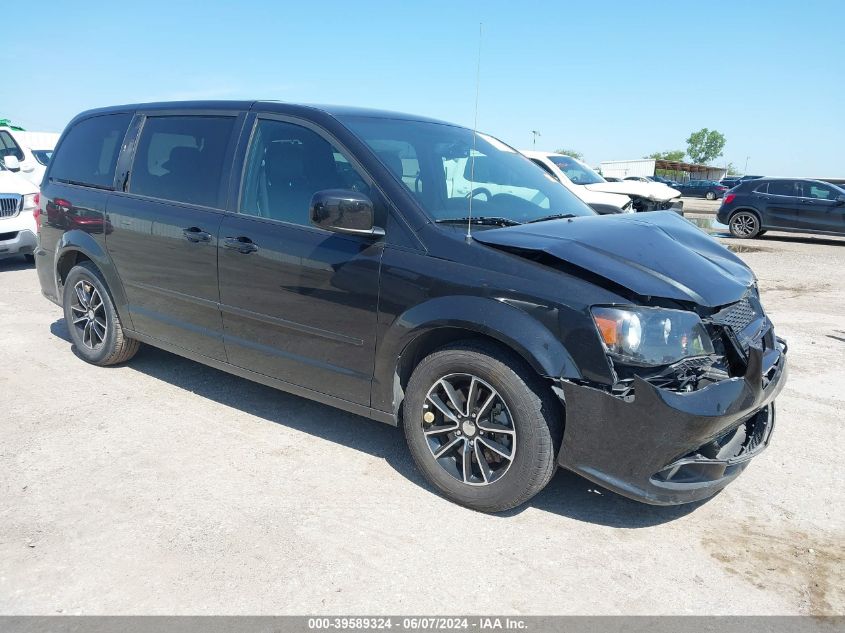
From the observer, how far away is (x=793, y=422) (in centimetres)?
451

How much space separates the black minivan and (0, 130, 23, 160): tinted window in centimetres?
1006

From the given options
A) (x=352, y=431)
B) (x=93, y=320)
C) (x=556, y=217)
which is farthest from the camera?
(x=93, y=320)

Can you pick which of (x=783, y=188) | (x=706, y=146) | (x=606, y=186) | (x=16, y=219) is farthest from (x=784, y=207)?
(x=706, y=146)

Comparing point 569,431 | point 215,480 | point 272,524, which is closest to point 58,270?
point 215,480

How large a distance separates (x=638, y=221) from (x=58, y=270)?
4.39 meters

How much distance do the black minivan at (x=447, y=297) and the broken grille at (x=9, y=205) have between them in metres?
5.71

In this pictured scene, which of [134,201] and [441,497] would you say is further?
[134,201]

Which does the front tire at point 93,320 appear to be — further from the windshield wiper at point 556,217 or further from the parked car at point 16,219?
the parked car at point 16,219

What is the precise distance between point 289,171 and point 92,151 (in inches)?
85.6

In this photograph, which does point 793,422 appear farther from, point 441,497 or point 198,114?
point 198,114

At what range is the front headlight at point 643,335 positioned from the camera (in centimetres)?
281

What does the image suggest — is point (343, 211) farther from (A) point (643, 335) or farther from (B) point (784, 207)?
(B) point (784, 207)

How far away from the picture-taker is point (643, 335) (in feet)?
9.26

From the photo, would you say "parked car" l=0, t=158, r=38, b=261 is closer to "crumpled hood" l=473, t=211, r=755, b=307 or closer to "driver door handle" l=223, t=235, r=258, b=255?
"driver door handle" l=223, t=235, r=258, b=255
